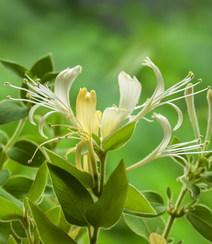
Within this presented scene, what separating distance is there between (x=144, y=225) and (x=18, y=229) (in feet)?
0.62

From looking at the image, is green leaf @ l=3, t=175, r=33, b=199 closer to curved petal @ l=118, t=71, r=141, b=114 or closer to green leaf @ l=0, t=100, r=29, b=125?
green leaf @ l=0, t=100, r=29, b=125

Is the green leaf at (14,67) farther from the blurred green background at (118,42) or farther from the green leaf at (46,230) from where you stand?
the blurred green background at (118,42)

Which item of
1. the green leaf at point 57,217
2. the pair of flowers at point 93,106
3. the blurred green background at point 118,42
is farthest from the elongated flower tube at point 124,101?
the blurred green background at point 118,42

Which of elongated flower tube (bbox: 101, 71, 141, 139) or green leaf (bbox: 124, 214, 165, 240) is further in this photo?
green leaf (bbox: 124, 214, 165, 240)

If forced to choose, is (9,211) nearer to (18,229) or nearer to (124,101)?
(18,229)

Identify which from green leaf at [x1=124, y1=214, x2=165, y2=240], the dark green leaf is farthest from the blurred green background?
the dark green leaf

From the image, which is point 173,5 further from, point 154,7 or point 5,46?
point 5,46

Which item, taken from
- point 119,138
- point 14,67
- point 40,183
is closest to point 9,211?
point 40,183

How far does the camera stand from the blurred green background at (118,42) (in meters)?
1.75

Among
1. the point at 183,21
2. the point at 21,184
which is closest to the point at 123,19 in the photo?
the point at 183,21

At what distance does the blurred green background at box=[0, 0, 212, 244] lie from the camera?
5.74 ft

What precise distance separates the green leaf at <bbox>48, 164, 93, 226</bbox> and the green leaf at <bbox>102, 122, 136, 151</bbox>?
0.05m

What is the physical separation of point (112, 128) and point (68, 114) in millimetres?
55

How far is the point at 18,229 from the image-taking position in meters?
0.43
